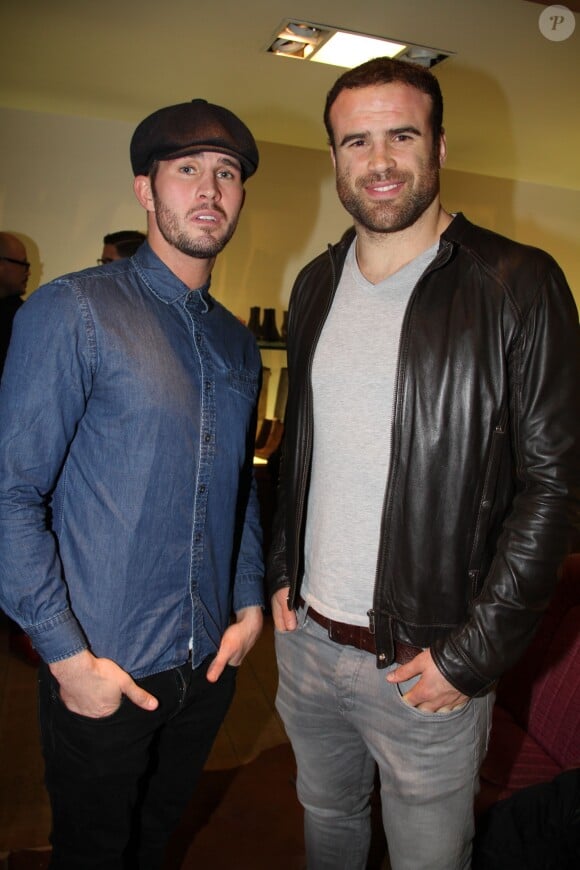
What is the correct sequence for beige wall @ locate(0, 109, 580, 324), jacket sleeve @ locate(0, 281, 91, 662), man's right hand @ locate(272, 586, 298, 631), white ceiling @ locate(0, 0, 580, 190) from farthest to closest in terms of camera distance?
beige wall @ locate(0, 109, 580, 324)
white ceiling @ locate(0, 0, 580, 190)
man's right hand @ locate(272, 586, 298, 631)
jacket sleeve @ locate(0, 281, 91, 662)

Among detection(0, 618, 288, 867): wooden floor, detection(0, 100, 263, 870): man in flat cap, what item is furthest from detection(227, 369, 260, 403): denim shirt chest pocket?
detection(0, 618, 288, 867): wooden floor

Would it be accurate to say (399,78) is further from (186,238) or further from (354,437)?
(354,437)

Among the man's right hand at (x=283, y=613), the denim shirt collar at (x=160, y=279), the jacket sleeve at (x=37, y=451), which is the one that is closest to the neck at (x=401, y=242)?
the denim shirt collar at (x=160, y=279)

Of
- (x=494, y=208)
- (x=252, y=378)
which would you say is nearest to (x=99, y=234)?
(x=494, y=208)

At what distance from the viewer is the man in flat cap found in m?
1.43

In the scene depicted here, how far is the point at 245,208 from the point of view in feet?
18.5

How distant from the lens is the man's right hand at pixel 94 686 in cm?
144

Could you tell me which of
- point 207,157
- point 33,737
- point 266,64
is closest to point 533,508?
point 207,157

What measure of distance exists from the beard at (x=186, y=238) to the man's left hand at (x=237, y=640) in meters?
0.81

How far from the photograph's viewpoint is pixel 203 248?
1.65 metres

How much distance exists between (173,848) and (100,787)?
3.23 feet

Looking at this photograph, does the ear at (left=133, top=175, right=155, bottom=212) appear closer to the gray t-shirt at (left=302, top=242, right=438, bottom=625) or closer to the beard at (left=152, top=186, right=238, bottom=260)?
the beard at (left=152, top=186, right=238, bottom=260)

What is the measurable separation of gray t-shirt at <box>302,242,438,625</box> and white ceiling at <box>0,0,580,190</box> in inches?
83.0

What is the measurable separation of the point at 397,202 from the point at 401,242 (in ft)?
0.28
